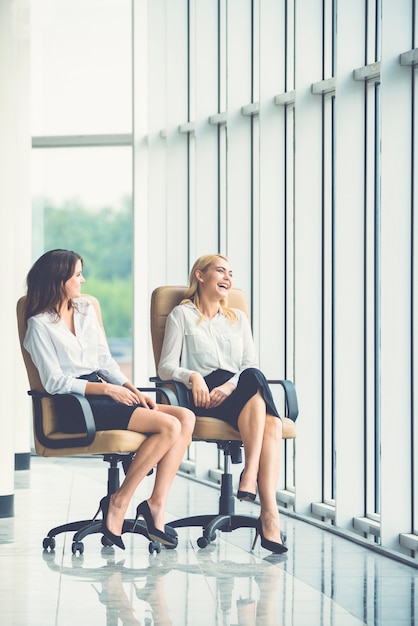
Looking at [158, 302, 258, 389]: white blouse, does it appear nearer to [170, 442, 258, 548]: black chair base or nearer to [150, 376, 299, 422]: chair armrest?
Result: [150, 376, 299, 422]: chair armrest

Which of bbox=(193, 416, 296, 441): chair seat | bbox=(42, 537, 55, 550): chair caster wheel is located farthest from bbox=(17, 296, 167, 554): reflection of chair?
bbox=(193, 416, 296, 441): chair seat

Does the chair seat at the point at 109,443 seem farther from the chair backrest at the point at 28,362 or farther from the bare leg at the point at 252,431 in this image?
the bare leg at the point at 252,431

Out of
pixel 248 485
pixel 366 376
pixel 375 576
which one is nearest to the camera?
pixel 375 576

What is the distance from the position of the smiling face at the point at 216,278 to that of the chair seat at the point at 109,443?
91 cm

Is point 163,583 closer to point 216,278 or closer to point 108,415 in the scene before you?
point 108,415

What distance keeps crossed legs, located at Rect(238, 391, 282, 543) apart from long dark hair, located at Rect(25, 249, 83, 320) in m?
0.97

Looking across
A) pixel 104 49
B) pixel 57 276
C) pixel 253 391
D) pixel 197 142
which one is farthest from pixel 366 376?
pixel 104 49

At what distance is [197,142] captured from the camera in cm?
704

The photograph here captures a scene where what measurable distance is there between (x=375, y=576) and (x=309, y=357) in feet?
5.58

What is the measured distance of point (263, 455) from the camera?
452cm

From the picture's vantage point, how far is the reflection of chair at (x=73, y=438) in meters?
4.27

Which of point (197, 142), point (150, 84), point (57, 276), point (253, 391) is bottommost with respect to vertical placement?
Result: point (253, 391)

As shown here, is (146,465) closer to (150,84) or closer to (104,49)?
(150,84)

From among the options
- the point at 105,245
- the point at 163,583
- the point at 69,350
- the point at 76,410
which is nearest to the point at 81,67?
the point at 105,245
